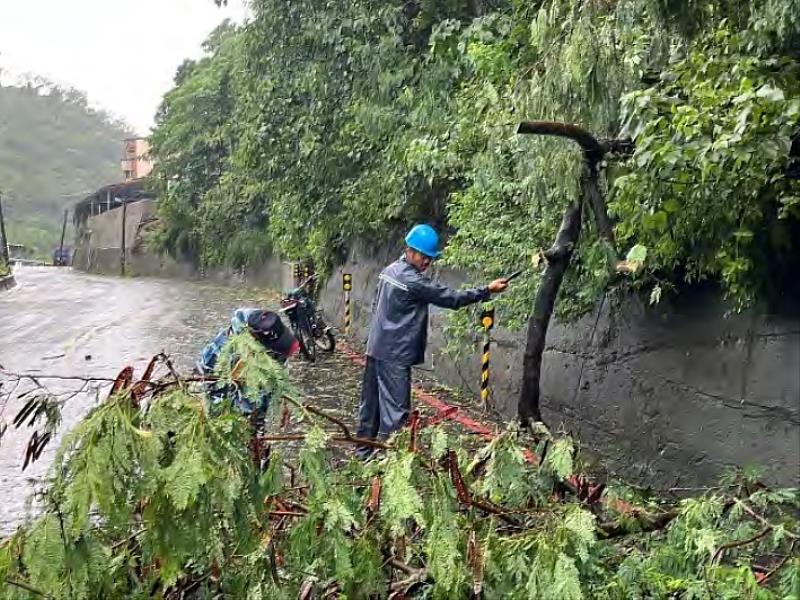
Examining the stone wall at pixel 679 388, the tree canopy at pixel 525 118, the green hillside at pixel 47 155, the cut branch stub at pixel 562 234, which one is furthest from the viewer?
the green hillside at pixel 47 155

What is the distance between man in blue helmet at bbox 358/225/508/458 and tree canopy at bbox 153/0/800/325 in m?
1.12

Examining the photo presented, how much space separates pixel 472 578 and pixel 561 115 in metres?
4.33

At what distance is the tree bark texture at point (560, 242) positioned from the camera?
6.22 m

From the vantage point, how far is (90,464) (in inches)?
115

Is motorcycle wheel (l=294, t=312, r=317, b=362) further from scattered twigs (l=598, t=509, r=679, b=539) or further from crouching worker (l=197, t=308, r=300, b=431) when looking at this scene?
scattered twigs (l=598, t=509, r=679, b=539)

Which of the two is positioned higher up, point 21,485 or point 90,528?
point 90,528

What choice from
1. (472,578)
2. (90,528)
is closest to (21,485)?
(90,528)

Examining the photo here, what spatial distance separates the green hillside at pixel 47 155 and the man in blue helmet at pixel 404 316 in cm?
8569

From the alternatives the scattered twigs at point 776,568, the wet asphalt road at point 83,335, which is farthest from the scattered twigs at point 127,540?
the scattered twigs at point 776,568

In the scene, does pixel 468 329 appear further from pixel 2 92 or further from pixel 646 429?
pixel 2 92

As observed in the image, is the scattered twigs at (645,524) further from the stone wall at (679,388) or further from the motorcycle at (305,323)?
the motorcycle at (305,323)

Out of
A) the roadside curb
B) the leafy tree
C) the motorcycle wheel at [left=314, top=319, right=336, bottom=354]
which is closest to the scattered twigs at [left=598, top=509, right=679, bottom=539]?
the leafy tree

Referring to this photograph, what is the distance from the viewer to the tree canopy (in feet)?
16.8

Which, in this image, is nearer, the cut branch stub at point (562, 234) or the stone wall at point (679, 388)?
the stone wall at point (679, 388)
